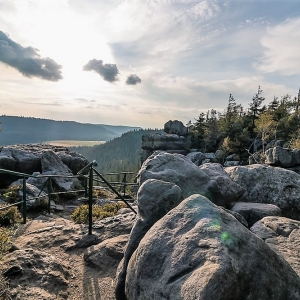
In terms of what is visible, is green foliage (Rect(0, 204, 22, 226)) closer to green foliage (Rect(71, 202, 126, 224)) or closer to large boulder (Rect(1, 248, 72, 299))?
green foliage (Rect(71, 202, 126, 224))

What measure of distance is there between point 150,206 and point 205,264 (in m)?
2.04

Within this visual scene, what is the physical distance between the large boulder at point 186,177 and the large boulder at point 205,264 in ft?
8.79

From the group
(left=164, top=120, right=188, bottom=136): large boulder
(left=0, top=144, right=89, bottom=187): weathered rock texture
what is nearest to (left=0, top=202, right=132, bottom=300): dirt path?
(left=0, top=144, right=89, bottom=187): weathered rock texture

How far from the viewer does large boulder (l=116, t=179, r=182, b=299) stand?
464 cm

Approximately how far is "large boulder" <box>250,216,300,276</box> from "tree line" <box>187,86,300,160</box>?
4575cm

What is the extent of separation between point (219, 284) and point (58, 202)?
48.1 feet

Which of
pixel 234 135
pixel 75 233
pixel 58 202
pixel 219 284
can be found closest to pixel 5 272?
pixel 75 233

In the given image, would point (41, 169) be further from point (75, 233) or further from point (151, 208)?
point (151, 208)

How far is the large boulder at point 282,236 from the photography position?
15.0 feet

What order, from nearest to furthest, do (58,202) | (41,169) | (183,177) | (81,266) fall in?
(81,266)
(183,177)
(58,202)
(41,169)

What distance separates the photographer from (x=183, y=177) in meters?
6.73

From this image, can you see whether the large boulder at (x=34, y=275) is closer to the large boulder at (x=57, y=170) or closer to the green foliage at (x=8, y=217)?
the green foliage at (x=8, y=217)

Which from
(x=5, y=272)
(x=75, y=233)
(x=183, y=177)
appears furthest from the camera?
(x=75, y=233)

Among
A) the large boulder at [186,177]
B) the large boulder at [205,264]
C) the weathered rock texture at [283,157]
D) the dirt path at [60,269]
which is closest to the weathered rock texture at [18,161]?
the dirt path at [60,269]
